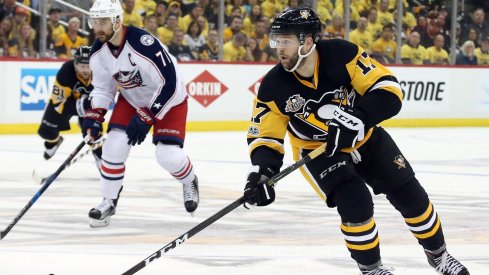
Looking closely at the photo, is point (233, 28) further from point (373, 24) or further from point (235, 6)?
point (373, 24)

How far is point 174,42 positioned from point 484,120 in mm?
5129

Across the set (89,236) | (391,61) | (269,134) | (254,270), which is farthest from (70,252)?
(391,61)

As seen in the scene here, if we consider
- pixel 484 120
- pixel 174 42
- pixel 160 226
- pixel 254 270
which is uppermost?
pixel 254 270

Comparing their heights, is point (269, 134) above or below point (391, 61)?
above

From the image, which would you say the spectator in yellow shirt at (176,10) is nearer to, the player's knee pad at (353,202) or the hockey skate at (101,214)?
the hockey skate at (101,214)

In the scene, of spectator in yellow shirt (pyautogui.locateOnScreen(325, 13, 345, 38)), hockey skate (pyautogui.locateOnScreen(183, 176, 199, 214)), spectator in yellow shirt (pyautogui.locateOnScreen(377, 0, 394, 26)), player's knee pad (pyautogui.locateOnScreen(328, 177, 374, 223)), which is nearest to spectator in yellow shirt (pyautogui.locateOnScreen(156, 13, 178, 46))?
spectator in yellow shirt (pyautogui.locateOnScreen(325, 13, 345, 38))

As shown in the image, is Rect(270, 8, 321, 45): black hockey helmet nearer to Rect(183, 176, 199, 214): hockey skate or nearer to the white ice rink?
the white ice rink

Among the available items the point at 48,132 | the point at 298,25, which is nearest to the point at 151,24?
the point at 48,132

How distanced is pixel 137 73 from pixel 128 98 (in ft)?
0.81

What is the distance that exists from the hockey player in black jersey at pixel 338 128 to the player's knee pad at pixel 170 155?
201 centimetres

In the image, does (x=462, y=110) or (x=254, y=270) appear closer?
(x=254, y=270)

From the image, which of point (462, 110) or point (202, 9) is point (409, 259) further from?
point (462, 110)

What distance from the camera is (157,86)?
6.16 meters

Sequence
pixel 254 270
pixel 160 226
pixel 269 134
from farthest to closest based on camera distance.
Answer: pixel 160 226, pixel 254 270, pixel 269 134
